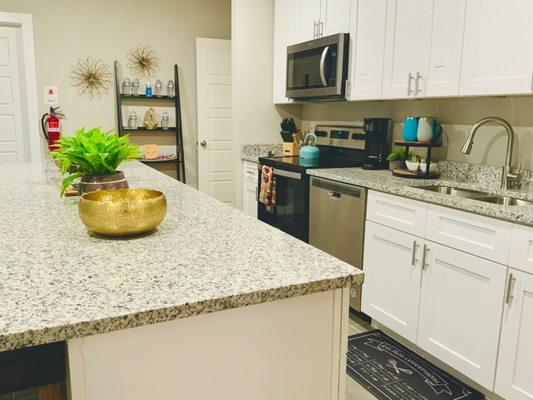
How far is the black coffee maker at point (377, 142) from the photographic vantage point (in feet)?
10.6

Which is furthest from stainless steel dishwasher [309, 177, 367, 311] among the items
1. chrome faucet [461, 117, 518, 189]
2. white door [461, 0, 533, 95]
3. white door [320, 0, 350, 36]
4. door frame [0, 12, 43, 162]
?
door frame [0, 12, 43, 162]

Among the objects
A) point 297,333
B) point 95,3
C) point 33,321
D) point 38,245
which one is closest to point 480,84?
point 297,333

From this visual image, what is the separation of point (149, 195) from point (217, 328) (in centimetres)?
65

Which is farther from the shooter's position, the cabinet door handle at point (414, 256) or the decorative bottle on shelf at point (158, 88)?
the decorative bottle on shelf at point (158, 88)

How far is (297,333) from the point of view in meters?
0.98

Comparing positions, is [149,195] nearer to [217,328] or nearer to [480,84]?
[217,328]

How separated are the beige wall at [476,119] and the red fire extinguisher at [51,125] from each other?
127 inches

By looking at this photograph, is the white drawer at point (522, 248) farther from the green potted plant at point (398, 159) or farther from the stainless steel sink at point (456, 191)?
the green potted plant at point (398, 159)

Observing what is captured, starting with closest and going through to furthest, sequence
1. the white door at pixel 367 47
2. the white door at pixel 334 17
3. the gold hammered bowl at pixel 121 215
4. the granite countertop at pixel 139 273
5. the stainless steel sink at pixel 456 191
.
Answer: the granite countertop at pixel 139 273, the gold hammered bowl at pixel 121 215, the stainless steel sink at pixel 456 191, the white door at pixel 367 47, the white door at pixel 334 17

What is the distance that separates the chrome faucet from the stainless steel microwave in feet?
3.87

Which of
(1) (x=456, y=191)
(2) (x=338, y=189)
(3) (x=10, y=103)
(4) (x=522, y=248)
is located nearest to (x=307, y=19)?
(2) (x=338, y=189)

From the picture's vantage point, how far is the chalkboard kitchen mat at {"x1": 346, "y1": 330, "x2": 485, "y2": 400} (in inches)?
82.2

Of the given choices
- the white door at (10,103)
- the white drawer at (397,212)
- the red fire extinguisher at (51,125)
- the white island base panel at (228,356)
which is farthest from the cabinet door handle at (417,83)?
the white door at (10,103)

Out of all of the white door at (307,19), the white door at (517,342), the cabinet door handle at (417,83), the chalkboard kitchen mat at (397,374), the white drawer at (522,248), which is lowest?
the chalkboard kitchen mat at (397,374)
